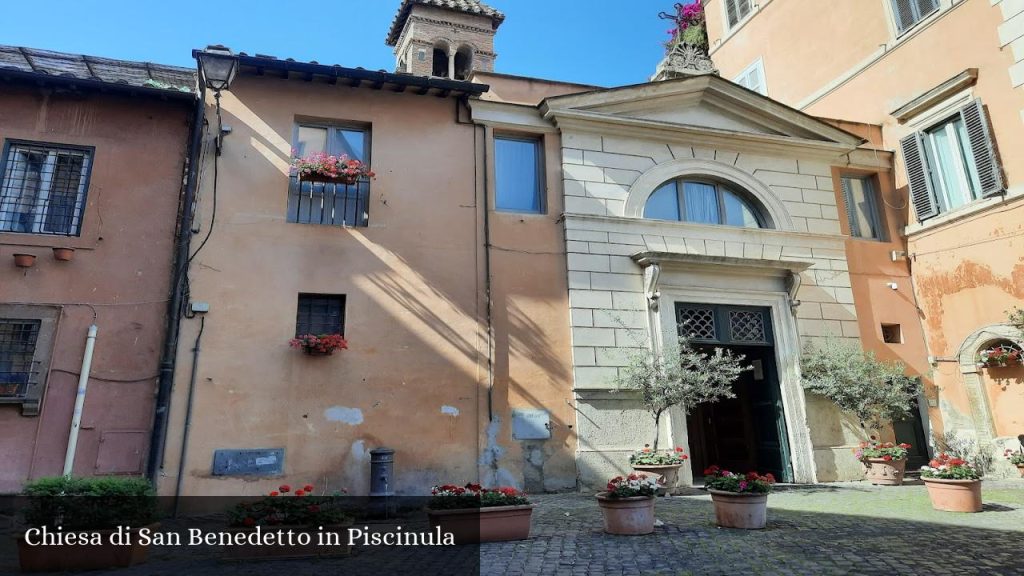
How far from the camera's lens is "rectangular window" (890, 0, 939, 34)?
12.4 m

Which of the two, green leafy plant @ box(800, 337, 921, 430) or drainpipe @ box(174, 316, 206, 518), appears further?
green leafy plant @ box(800, 337, 921, 430)

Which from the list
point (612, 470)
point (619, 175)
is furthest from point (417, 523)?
point (619, 175)

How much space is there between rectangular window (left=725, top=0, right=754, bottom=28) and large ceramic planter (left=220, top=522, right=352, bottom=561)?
56.5 ft

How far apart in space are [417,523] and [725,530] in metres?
3.54

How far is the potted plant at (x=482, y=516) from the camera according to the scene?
20.0 feet

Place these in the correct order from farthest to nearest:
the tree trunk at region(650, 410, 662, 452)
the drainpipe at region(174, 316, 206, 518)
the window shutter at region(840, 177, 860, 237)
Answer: the window shutter at region(840, 177, 860, 237)
the tree trunk at region(650, 410, 662, 452)
the drainpipe at region(174, 316, 206, 518)

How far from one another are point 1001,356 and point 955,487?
4645 mm

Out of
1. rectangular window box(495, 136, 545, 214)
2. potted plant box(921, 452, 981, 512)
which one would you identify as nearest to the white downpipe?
rectangular window box(495, 136, 545, 214)

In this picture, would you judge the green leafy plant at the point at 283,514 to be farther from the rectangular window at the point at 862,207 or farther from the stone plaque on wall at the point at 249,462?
the rectangular window at the point at 862,207

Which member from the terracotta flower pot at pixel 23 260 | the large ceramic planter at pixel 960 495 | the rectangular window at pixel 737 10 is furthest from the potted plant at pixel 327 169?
the rectangular window at pixel 737 10

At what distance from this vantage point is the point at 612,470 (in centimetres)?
965

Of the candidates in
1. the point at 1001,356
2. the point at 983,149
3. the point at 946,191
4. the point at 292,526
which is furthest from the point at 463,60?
the point at 292,526

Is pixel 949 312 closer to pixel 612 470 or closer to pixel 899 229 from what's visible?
pixel 899 229

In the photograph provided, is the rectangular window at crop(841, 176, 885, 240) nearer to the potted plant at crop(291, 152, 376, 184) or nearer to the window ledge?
the window ledge
